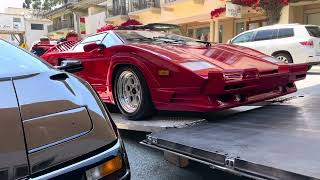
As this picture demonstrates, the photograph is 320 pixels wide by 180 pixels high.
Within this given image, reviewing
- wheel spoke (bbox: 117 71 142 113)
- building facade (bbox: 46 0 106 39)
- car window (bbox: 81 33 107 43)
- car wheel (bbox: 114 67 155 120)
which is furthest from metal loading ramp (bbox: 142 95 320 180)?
building facade (bbox: 46 0 106 39)

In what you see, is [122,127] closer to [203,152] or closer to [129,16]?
[203,152]

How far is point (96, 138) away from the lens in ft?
5.90

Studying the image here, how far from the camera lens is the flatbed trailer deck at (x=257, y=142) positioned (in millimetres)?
2154

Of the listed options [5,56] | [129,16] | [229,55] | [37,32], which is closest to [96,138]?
[5,56]

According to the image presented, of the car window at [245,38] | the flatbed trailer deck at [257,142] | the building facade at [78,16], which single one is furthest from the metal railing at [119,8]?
the flatbed trailer deck at [257,142]

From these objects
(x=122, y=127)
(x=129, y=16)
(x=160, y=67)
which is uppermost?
(x=129, y=16)

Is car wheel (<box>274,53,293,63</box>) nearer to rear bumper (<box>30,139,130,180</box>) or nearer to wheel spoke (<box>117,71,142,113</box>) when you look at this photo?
wheel spoke (<box>117,71,142,113</box>)

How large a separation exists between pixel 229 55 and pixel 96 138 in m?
2.57

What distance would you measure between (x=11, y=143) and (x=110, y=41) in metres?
3.13

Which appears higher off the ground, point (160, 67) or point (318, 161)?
point (160, 67)

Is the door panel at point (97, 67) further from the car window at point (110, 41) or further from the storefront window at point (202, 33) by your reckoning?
the storefront window at point (202, 33)

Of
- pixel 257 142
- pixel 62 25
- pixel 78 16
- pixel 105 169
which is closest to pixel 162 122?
pixel 257 142

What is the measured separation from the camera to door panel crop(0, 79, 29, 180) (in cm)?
147

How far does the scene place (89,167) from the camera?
1.68 meters
